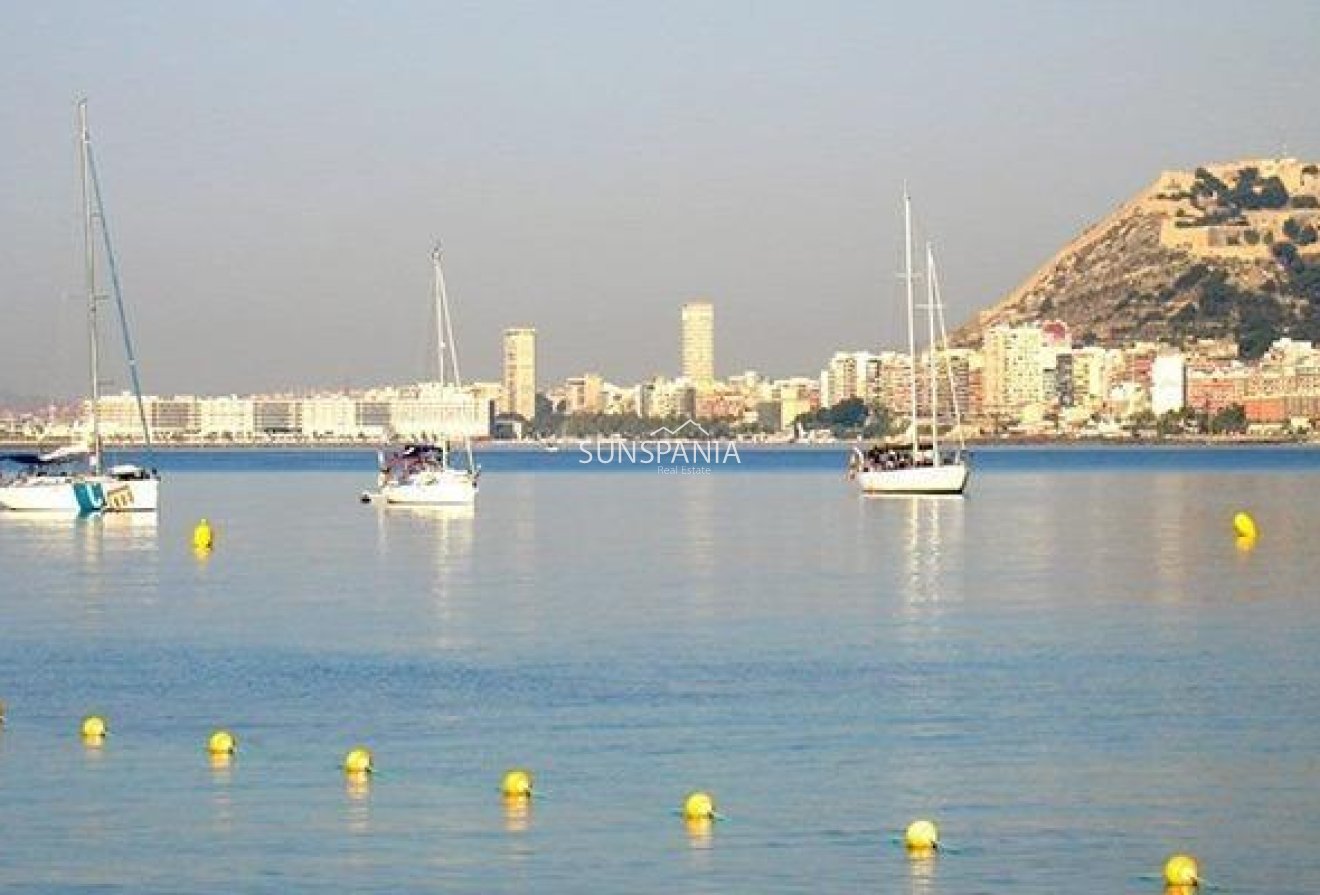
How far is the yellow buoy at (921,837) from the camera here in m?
23.3

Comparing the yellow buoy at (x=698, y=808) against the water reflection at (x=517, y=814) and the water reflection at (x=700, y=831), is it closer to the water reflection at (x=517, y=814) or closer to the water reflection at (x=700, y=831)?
the water reflection at (x=700, y=831)

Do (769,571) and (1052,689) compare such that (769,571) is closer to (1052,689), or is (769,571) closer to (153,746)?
(1052,689)

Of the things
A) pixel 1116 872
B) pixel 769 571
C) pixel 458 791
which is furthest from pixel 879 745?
pixel 769 571

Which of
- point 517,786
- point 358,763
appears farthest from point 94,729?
point 517,786

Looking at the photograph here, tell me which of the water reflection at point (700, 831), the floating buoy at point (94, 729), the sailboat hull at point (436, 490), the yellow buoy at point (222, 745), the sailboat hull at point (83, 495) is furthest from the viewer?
the sailboat hull at point (436, 490)

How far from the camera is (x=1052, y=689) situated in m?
34.5

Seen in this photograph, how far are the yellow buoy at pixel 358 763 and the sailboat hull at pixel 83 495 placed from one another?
57463 mm

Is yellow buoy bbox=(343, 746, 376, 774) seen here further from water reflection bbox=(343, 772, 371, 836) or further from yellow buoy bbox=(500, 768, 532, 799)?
yellow buoy bbox=(500, 768, 532, 799)

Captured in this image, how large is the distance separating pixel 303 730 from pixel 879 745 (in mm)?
6500

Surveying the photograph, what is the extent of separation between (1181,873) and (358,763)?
8.91 metres

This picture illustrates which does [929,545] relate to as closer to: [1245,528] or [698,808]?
[1245,528]

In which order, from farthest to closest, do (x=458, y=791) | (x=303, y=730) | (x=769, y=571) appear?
(x=769, y=571)
(x=303, y=730)
(x=458, y=791)

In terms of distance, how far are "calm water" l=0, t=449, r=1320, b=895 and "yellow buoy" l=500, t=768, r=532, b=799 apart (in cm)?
22

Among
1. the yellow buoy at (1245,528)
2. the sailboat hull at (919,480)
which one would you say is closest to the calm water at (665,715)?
the yellow buoy at (1245,528)
